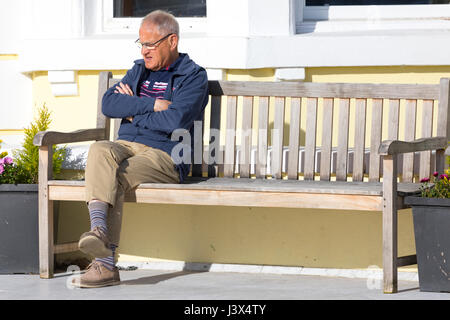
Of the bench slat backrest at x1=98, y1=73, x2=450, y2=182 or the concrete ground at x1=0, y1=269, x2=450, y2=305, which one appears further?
the bench slat backrest at x1=98, y1=73, x2=450, y2=182

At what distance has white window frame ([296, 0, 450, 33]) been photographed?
209 inches

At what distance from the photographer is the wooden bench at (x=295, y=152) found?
445 cm

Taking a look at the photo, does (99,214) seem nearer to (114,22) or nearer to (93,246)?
(93,246)

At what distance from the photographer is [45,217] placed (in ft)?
15.6

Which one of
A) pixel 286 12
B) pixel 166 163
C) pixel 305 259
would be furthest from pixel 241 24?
pixel 305 259

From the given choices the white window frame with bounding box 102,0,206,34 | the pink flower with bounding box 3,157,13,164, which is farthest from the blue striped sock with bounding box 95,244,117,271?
the white window frame with bounding box 102,0,206,34

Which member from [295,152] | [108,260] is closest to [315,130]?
[295,152]

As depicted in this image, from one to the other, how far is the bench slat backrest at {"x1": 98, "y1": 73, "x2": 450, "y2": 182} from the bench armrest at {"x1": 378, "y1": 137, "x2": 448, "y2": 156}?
95 millimetres

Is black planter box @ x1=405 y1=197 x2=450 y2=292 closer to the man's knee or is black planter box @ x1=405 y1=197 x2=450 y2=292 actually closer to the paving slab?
the paving slab

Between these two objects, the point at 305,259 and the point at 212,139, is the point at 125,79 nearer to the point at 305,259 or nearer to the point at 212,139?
the point at 212,139

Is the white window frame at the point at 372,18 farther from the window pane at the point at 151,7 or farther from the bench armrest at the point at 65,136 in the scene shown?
the bench armrest at the point at 65,136

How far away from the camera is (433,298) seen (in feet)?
13.8

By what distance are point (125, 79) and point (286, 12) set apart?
96 cm
